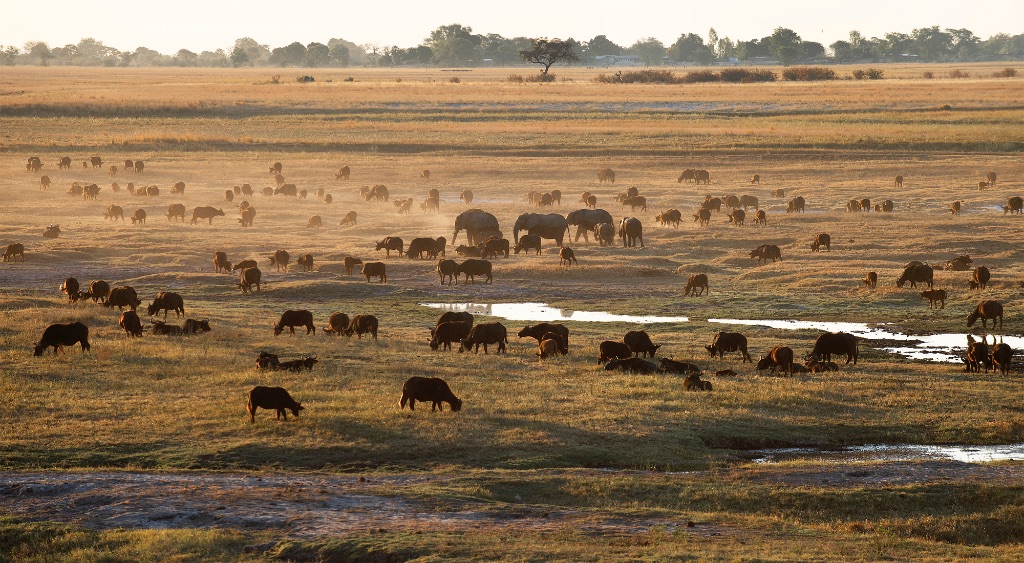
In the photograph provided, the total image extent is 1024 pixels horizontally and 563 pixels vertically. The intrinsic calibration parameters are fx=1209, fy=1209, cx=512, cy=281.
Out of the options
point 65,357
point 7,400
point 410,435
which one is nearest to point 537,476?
point 410,435

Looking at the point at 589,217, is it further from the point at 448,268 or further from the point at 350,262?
the point at 350,262

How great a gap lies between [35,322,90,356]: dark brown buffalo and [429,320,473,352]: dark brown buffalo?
7217 mm

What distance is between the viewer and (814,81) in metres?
134

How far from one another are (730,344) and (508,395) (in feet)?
20.8

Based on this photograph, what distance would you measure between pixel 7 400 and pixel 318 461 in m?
6.35

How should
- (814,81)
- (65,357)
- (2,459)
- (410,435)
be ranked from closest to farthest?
1. (2,459)
2. (410,435)
3. (65,357)
4. (814,81)

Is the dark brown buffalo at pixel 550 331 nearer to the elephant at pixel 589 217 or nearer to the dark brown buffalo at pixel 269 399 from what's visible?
the dark brown buffalo at pixel 269 399

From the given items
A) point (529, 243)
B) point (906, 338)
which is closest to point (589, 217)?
point (529, 243)

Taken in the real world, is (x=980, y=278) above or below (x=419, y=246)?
below

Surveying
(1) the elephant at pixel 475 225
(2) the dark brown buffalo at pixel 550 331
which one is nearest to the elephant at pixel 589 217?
(1) the elephant at pixel 475 225

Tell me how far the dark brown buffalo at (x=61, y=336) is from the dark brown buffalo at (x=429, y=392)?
813 cm

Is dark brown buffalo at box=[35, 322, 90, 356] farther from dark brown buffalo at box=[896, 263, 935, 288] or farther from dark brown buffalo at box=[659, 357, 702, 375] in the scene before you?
dark brown buffalo at box=[896, 263, 935, 288]

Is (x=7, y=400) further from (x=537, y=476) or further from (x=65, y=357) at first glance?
(x=537, y=476)

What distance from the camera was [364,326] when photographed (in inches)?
1097
